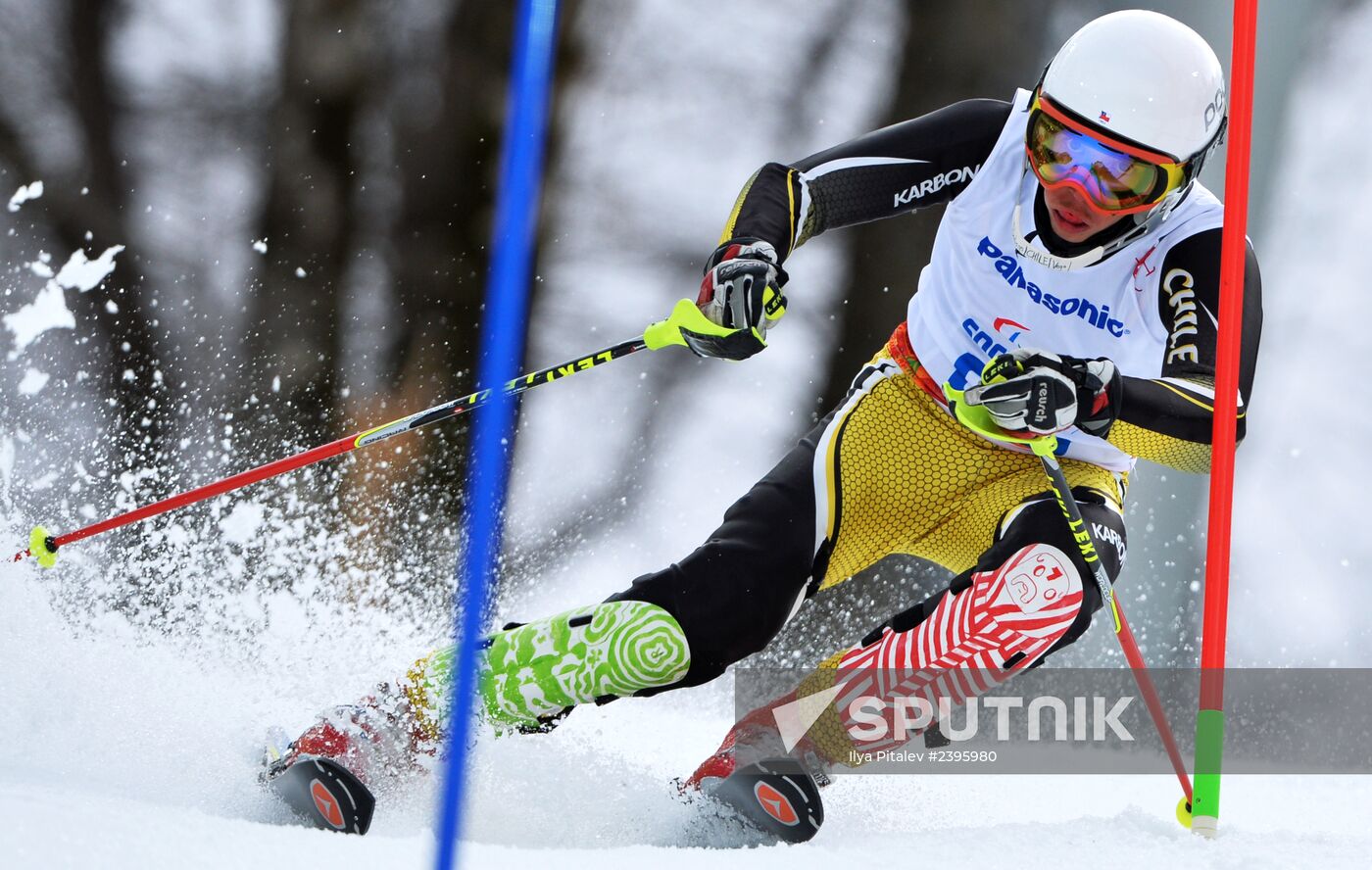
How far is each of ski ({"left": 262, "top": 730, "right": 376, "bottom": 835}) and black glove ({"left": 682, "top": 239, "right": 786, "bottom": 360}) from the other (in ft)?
2.27

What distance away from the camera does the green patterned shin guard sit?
172cm

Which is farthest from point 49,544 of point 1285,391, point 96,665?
point 1285,391

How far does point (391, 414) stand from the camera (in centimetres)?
440

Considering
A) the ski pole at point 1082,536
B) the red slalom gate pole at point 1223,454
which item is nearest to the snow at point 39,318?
the ski pole at point 1082,536

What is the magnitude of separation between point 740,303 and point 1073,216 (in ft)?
1.47

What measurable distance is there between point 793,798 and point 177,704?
1065mm

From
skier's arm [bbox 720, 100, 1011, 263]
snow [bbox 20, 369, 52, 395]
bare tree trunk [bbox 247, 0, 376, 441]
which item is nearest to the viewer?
skier's arm [bbox 720, 100, 1011, 263]

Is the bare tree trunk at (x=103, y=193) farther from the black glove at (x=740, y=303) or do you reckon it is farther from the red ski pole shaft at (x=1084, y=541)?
the red ski pole shaft at (x=1084, y=541)

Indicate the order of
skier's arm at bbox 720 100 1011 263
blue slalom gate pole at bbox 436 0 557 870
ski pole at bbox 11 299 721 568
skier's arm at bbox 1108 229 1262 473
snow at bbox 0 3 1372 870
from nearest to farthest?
1. blue slalom gate pole at bbox 436 0 557 870
2. snow at bbox 0 3 1372 870
3. skier's arm at bbox 1108 229 1262 473
4. ski pole at bbox 11 299 721 568
5. skier's arm at bbox 720 100 1011 263

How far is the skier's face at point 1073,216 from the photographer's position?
5.59 feet

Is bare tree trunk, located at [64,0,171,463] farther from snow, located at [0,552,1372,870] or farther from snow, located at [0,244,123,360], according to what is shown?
snow, located at [0,552,1372,870]

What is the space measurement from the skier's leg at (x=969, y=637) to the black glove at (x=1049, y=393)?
0.69ft

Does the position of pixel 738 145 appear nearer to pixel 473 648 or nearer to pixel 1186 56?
pixel 1186 56

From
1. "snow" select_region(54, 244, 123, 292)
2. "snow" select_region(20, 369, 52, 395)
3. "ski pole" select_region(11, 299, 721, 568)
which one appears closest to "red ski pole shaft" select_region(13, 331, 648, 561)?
"ski pole" select_region(11, 299, 721, 568)
